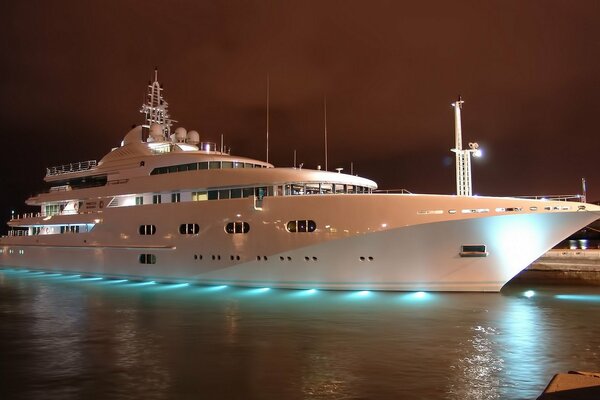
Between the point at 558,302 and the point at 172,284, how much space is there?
50.1ft

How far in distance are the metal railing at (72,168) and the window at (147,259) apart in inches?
295

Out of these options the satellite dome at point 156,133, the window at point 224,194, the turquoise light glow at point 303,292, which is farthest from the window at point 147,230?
the turquoise light glow at point 303,292

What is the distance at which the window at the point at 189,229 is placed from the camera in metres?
20.4

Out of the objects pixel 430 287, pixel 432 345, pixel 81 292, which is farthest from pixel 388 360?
pixel 81 292

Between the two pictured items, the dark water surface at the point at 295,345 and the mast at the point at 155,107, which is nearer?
the dark water surface at the point at 295,345

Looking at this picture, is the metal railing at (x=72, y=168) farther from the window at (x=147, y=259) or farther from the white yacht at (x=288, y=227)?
the window at (x=147, y=259)

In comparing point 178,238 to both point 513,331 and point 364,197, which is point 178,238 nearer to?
point 364,197

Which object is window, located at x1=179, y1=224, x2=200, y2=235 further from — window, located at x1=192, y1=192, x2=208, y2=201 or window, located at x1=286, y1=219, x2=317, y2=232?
window, located at x1=286, y1=219, x2=317, y2=232

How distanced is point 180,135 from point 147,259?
7.55m

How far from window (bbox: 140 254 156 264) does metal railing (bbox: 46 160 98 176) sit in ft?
24.6

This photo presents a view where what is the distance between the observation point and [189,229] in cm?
2062

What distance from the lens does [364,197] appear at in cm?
1775

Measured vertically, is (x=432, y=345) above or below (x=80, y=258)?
below

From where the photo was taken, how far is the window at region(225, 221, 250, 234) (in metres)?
19.2
